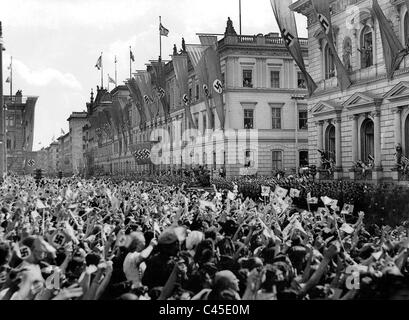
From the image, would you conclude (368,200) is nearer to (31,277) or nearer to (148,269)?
(148,269)

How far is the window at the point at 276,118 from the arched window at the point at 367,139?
1793 cm

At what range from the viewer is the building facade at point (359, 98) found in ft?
88.7

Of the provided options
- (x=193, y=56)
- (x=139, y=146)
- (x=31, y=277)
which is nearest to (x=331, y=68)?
(x=193, y=56)

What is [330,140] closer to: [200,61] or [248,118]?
[200,61]

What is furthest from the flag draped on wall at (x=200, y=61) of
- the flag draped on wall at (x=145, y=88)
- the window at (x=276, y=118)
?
the window at (x=276, y=118)

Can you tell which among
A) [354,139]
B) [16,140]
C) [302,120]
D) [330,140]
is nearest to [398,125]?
[354,139]

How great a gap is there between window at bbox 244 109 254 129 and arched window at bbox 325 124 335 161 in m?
14.5

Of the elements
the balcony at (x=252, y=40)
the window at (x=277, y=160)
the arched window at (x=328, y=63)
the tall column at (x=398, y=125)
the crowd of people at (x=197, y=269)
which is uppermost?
the balcony at (x=252, y=40)

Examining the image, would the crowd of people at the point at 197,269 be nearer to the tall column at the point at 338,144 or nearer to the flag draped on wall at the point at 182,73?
the tall column at the point at 338,144

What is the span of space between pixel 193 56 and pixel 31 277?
31.9 m

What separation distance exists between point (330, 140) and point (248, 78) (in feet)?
52.1

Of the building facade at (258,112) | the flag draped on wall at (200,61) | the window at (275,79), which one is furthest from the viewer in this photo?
the window at (275,79)

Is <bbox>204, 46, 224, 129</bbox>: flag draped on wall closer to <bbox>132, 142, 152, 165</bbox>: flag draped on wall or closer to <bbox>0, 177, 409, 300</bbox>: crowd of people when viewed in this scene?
<bbox>0, 177, 409, 300</bbox>: crowd of people

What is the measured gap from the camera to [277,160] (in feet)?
157
